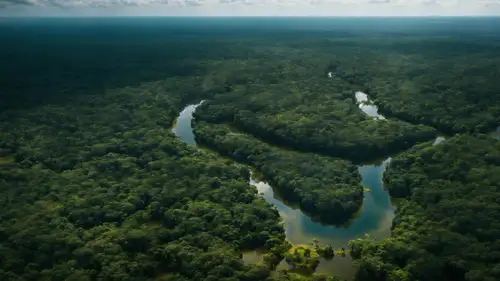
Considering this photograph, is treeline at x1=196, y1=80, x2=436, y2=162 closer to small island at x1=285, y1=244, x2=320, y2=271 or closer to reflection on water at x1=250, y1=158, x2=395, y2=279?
reflection on water at x1=250, y1=158, x2=395, y2=279

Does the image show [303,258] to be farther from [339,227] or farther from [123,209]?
[123,209]

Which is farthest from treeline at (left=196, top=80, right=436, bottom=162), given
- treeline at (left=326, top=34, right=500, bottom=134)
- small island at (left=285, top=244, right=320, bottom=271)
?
small island at (left=285, top=244, right=320, bottom=271)

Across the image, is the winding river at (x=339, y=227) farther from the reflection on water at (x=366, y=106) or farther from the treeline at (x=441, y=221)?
the reflection on water at (x=366, y=106)

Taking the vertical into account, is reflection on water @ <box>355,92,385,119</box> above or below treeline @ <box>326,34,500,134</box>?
below

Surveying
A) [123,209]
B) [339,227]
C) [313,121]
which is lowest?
[339,227]

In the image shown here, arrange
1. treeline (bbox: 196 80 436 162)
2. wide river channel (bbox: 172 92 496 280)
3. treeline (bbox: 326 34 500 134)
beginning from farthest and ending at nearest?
treeline (bbox: 326 34 500 134), treeline (bbox: 196 80 436 162), wide river channel (bbox: 172 92 496 280)

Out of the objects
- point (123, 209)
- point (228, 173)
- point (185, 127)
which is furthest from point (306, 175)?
point (185, 127)

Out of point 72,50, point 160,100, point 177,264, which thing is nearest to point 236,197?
point 177,264
